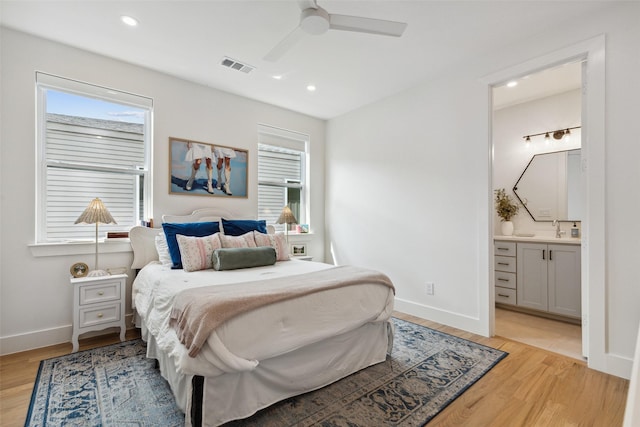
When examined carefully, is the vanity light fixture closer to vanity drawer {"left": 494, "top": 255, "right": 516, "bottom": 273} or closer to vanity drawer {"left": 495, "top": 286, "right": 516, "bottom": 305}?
vanity drawer {"left": 494, "top": 255, "right": 516, "bottom": 273}

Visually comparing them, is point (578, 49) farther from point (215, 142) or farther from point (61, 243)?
point (61, 243)

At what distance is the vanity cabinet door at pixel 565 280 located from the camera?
3180 mm

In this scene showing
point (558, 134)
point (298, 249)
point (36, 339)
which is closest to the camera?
point (36, 339)

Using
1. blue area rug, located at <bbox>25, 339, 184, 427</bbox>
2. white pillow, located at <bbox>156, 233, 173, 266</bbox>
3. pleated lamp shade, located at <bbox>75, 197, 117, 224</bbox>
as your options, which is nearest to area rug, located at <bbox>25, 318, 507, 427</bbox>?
blue area rug, located at <bbox>25, 339, 184, 427</bbox>

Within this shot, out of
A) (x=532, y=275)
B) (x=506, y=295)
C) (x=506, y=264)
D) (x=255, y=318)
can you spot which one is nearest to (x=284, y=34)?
(x=255, y=318)

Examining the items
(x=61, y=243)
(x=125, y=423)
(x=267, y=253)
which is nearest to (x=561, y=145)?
(x=267, y=253)

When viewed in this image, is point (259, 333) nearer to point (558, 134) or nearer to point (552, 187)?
point (552, 187)

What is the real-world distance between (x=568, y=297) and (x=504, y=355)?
1.41 metres

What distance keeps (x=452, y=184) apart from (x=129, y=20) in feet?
10.9

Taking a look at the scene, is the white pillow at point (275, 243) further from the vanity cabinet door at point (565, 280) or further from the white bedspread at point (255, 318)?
the vanity cabinet door at point (565, 280)

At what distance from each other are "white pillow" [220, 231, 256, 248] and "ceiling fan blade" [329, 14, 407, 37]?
2010mm

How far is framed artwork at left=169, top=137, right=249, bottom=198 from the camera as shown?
11.2 ft

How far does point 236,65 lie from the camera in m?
3.12

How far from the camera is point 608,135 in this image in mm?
2262
